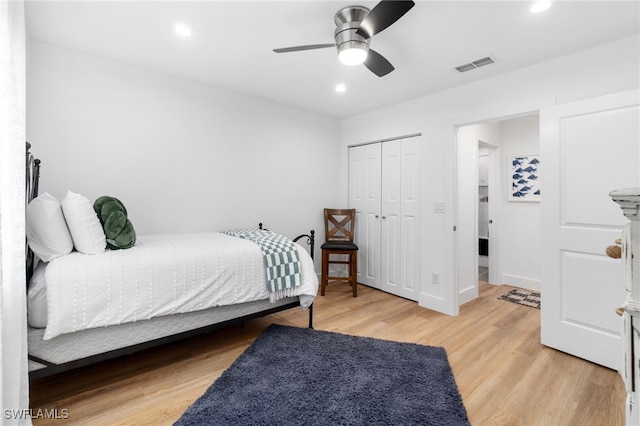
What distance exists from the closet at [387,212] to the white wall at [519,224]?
171 cm

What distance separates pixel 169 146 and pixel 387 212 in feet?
8.88

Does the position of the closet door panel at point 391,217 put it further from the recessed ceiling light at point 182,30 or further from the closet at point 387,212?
the recessed ceiling light at point 182,30

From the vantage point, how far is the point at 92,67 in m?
2.66

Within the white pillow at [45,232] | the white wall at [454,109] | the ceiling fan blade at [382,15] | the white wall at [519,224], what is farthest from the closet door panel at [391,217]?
the white pillow at [45,232]

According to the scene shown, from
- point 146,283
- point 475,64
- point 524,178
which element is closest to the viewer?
point 146,283

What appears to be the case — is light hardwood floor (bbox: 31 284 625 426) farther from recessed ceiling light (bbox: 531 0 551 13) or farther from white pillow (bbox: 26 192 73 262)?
recessed ceiling light (bbox: 531 0 551 13)

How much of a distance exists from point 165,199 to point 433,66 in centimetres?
289

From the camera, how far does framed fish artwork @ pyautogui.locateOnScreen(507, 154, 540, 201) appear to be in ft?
13.6

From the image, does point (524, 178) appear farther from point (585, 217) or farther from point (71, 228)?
point (71, 228)

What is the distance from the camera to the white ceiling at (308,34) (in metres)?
1.95

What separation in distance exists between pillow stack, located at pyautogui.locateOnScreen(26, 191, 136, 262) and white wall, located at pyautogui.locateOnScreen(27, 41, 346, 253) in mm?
854

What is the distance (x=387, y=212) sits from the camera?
402cm

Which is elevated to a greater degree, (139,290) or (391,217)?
(391,217)

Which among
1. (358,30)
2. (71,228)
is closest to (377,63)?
(358,30)
